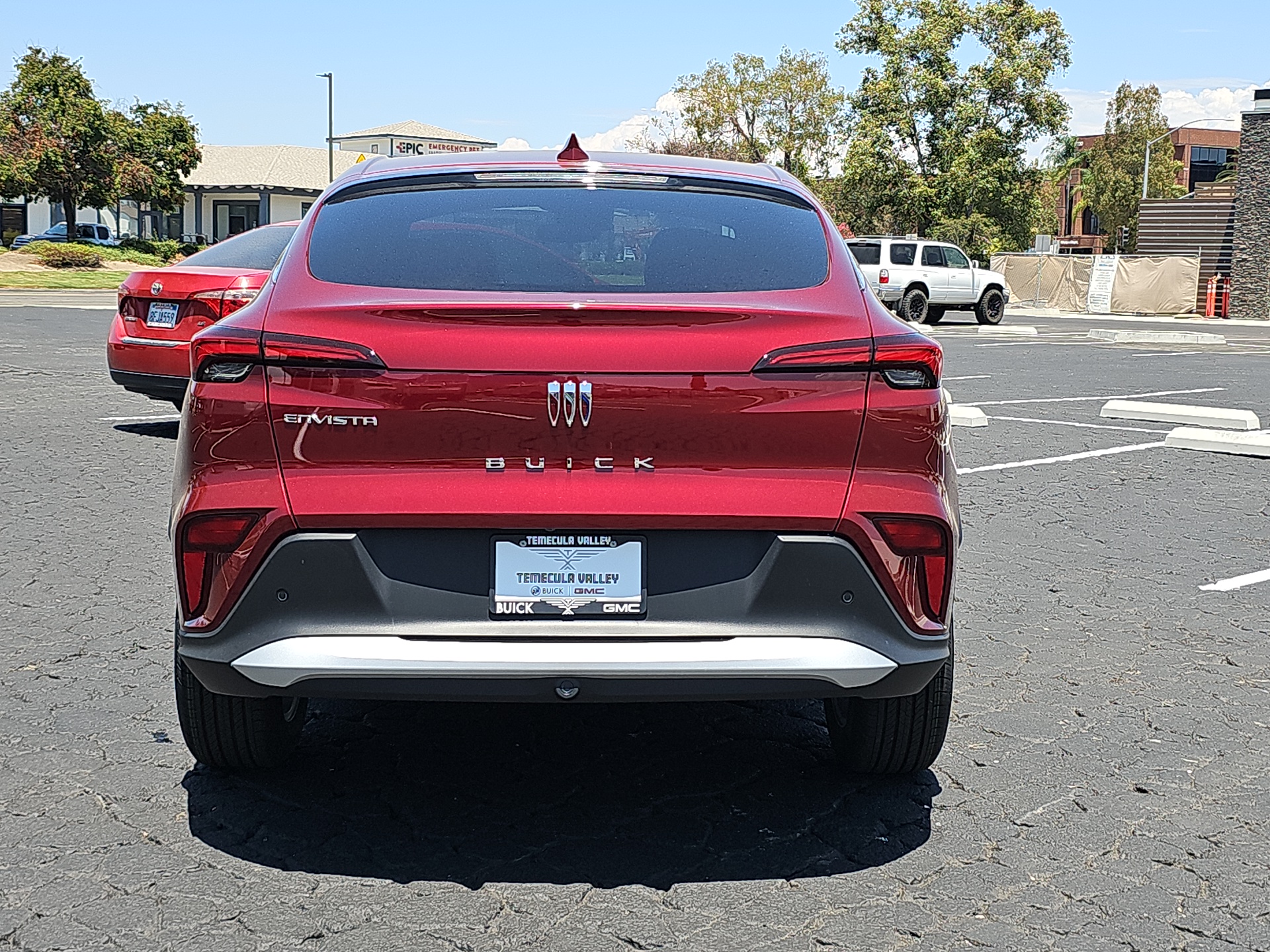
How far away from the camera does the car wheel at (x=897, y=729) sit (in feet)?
12.5

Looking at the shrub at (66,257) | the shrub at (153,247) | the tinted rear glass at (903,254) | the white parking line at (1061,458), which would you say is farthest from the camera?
the shrub at (153,247)

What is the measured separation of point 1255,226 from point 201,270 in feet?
129

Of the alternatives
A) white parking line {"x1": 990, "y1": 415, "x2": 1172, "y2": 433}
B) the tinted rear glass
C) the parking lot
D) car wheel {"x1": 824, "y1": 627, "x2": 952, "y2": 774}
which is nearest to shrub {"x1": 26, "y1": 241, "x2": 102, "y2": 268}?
the tinted rear glass

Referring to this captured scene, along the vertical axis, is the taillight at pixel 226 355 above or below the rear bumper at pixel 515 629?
above

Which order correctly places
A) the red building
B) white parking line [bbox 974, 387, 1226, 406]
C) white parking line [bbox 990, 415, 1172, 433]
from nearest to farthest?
white parking line [bbox 990, 415, 1172, 433] → white parking line [bbox 974, 387, 1226, 406] → the red building

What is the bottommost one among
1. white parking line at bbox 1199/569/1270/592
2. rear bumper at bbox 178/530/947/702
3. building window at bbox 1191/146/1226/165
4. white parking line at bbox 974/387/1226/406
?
white parking line at bbox 974/387/1226/406

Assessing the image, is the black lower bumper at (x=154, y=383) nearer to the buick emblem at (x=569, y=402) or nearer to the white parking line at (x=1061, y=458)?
the white parking line at (x=1061, y=458)

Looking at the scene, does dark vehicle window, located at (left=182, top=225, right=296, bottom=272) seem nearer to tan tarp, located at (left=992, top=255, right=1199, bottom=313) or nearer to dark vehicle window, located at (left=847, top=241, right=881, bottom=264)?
dark vehicle window, located at (left=847, top=241, right=881, bottom=264)

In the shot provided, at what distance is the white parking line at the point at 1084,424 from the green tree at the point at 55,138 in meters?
44.1

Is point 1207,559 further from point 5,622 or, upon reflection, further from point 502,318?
point 5,622

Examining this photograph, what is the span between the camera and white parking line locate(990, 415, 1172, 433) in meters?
12.6

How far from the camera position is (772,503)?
3.29 meters

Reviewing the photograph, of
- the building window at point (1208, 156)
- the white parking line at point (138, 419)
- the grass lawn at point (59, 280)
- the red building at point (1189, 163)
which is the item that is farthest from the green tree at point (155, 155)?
the building window at point (1208, 156)

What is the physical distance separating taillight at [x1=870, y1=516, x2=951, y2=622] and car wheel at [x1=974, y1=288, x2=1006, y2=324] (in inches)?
1276
